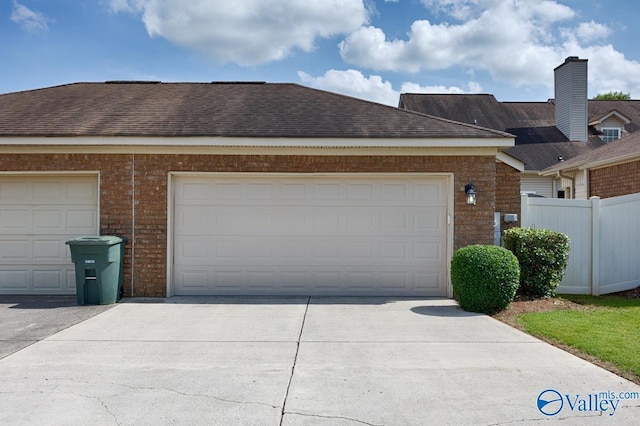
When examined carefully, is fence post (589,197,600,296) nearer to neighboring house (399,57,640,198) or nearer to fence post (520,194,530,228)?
fence post (520,194,530,228)

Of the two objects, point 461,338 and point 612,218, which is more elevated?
point 612,218

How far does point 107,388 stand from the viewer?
14.3 ft

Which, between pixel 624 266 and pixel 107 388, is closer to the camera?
pixel 107 388

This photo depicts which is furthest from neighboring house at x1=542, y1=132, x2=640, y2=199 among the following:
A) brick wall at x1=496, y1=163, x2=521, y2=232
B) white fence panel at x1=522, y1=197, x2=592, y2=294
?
brick wall at x1=496, y1=163, x2=521, y2=232

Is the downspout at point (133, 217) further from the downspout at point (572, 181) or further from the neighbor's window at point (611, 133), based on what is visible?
the neighbor's window at point (611, 133)

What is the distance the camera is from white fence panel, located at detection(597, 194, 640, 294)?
950 cm

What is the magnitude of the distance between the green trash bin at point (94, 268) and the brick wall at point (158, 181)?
59 centimetres

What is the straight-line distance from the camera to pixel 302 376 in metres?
4.71

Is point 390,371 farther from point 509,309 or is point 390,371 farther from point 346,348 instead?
point 509,309

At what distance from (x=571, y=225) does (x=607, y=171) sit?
211 inches

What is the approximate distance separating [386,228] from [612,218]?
465 cm

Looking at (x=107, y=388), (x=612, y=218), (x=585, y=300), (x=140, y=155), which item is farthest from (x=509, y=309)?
(x=140, y=155)

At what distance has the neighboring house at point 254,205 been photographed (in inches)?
353

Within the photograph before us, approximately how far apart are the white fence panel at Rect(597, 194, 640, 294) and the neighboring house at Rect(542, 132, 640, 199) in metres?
2.96
